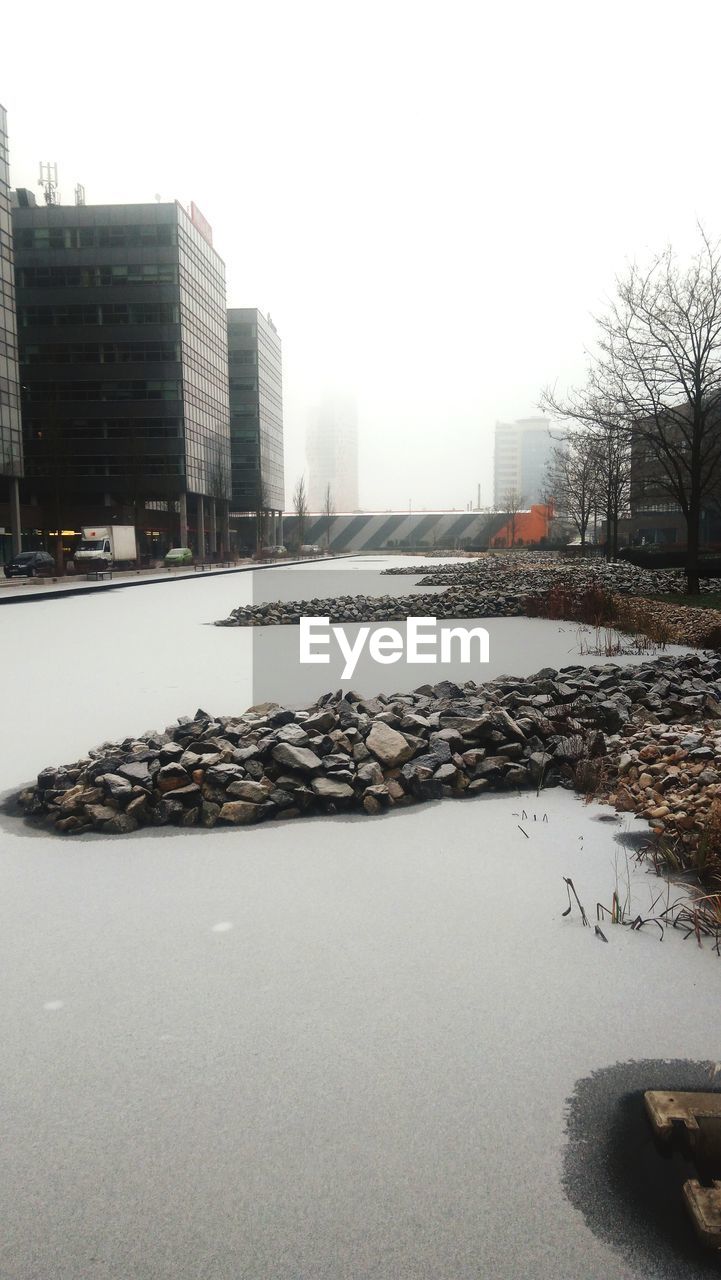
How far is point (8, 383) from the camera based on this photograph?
5719 centimetres

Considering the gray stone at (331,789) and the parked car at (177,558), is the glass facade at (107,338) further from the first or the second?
the gray stone at (331,789)

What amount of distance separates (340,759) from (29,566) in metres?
40.8

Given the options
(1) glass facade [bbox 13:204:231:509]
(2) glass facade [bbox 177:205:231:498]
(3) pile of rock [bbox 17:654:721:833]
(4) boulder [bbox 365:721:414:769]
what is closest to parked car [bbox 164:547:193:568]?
(1) glass facade [bbox 13:204:231:509]

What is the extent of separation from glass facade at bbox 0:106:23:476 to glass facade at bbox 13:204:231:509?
51.1ft

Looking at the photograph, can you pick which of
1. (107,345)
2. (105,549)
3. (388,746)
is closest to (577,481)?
(105,549)

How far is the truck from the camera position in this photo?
146ft

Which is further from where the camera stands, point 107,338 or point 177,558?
point 107,338

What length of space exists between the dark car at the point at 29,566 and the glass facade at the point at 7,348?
1399 centimetres

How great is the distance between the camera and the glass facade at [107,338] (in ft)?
241

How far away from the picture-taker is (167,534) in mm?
78062

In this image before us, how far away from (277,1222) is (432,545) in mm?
127703

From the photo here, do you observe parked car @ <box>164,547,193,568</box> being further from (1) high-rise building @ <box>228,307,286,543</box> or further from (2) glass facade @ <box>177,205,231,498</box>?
(1) high-rise building @ <box>228,307,286,543</box>

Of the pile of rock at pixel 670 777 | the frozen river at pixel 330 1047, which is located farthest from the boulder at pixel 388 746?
the pile of rock at pixel 670 777

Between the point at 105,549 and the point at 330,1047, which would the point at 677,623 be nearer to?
the point at 330,1047
